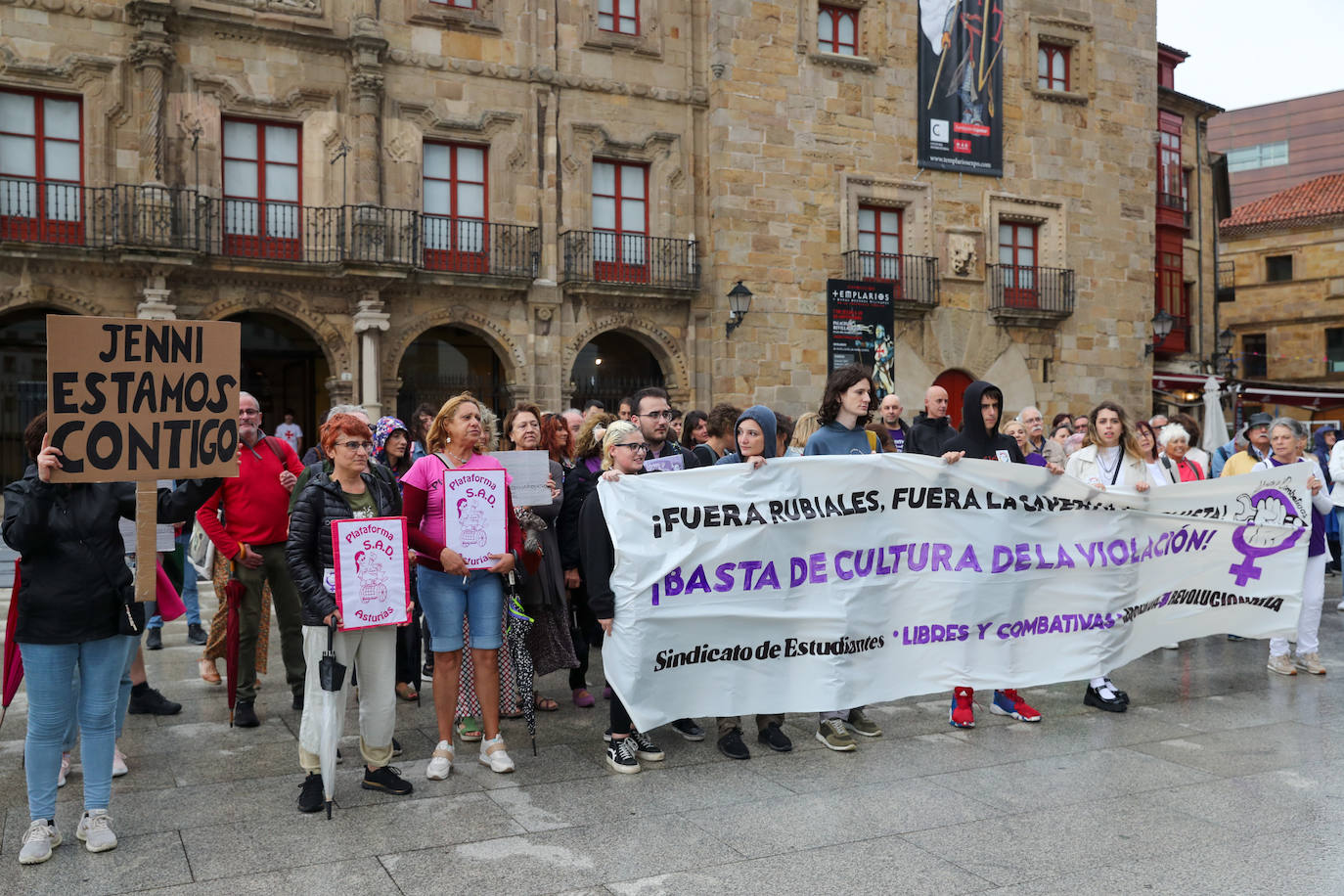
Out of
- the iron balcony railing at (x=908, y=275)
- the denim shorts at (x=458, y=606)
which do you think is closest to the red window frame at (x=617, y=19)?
the iron balcony railing at (x=908, y=275)

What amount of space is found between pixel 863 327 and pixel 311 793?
16.8m

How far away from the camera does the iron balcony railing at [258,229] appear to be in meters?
15.8

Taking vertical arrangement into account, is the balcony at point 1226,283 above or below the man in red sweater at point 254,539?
above

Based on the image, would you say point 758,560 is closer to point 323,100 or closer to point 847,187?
point 323,100

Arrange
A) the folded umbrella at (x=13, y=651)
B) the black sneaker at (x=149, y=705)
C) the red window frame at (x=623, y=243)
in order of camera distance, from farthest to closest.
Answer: the red window frame at (x=623, y=243), the black sneaker at (x=149, y=705), the folded umbrella at (x=13, y=651)

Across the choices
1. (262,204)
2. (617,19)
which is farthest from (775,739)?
(617,19)

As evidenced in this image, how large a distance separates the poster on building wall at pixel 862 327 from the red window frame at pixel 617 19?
577cm

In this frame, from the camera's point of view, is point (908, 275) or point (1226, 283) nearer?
point (908, 275)

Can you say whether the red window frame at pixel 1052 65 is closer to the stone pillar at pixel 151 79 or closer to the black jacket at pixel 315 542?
the stone pillar at pixel 151 79

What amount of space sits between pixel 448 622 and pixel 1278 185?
6560cm

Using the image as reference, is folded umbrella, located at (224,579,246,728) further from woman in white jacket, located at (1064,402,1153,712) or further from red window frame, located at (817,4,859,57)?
red window frame, located at (817,4,859,57)

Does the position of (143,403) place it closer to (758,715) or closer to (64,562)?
(64,562)

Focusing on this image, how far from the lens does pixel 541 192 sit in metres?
18.7

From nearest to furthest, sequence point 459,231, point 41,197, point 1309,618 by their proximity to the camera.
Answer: point 1309,618
point 41,197
point 459,231
